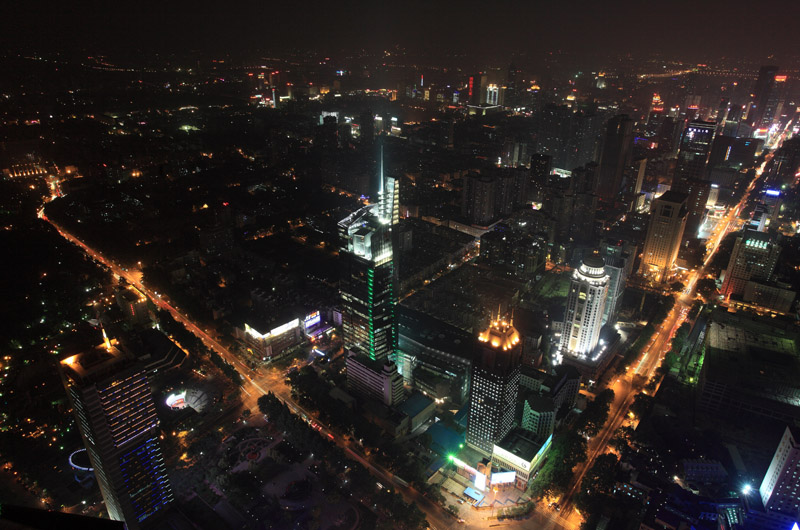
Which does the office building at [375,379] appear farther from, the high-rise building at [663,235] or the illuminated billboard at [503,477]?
the high-rise building at [663,235]

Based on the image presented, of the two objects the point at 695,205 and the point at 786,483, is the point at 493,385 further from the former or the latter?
the point at 695,205

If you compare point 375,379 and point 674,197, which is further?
point 674,197

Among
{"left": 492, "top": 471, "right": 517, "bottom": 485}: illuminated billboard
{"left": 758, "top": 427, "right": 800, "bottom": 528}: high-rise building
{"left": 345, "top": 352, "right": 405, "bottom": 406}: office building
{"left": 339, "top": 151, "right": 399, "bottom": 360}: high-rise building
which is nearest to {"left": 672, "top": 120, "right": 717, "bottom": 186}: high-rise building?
{"left": 758, "top": 427, "right": 800, "bottom": 528}: high-rise building

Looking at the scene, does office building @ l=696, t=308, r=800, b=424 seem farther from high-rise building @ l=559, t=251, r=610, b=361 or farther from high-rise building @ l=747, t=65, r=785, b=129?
high-rise building @ l=747, t=65, r=785, b=129

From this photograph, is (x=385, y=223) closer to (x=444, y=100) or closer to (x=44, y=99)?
(x=44, y=99)

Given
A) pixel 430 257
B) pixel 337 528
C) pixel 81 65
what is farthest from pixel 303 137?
pixel 337 528

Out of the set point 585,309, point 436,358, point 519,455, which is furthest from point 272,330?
point 585,309

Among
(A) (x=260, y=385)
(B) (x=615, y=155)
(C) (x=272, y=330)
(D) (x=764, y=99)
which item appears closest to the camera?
(A) (x=260, y=385)
